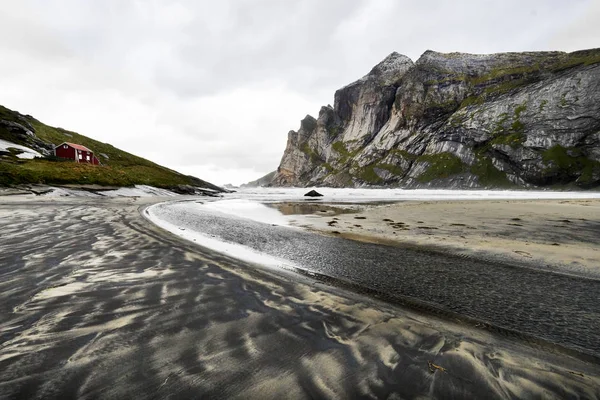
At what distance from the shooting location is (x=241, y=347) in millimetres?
3463

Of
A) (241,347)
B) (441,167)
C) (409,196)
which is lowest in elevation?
(241,347)

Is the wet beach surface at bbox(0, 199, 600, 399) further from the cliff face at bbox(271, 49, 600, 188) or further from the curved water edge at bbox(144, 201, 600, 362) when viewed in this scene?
the cliff face at bbox(271, 49, 600, 188)

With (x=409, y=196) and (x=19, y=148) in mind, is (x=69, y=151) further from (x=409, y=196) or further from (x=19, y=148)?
(x=409, y=196)

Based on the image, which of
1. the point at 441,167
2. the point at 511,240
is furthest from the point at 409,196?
the point at 441,167

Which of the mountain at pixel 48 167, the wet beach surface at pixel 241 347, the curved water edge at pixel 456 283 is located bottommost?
the curved water edge at pixel 456 283

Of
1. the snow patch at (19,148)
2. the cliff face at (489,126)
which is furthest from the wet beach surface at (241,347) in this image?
the cliff face at (489,126)

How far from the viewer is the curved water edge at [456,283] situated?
173 inches

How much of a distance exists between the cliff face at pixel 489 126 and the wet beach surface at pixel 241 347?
145m

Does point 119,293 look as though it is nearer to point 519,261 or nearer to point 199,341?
point 199,341

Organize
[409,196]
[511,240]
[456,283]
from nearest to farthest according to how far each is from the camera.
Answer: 1. [456,283]
2. [511,240]
3. [409,196]

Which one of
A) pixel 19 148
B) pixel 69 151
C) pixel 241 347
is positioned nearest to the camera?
pixel 241 347

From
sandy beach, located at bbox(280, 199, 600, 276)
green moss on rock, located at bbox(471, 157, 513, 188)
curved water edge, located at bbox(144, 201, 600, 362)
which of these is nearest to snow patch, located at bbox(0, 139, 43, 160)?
curved water edge, located at bbox(144, 201, 600, 362)

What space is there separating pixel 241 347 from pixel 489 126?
563ft

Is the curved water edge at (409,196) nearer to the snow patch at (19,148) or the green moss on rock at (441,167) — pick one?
the snow patch at (19,148)
